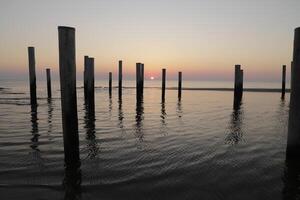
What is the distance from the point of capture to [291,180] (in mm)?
4504

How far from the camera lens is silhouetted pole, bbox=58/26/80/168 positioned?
502 centimetres

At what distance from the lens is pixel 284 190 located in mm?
4090

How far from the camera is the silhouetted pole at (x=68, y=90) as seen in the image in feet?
16.5

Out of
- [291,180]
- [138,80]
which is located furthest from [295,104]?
[138,80]

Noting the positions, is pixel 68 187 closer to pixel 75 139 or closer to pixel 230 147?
pixel 75 139

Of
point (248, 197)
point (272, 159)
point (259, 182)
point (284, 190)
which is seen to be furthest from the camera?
point (272, 159)

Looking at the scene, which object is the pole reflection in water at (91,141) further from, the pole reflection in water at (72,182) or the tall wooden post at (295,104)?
the tall wooden post at (295,104)

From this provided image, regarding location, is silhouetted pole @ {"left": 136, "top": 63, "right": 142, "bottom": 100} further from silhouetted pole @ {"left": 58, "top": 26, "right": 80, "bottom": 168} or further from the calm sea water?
silhouetted pole @ {"left": 58, "top": 26, "right": 80, "bottom": 168}

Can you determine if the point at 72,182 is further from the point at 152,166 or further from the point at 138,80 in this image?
the point at 138,80

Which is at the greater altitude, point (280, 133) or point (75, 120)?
point (75, 120)

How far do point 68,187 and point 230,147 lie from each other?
4033mm

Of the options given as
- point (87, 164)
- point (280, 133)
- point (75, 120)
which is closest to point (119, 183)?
point (87, 164)

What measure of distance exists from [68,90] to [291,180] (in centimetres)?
404

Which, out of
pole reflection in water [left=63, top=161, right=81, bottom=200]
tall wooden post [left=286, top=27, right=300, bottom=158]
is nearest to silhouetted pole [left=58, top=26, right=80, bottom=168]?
pole reflection in water [left=63, top=161, right=81, bottom=200]
